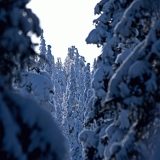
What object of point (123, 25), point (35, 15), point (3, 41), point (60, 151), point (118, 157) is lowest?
point (60, 151)

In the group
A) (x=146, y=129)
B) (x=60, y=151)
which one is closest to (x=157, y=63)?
(x=146, y=129)

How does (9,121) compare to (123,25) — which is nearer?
(9,121)

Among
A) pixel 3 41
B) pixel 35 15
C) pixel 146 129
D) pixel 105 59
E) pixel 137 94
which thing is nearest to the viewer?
pixel 3 41

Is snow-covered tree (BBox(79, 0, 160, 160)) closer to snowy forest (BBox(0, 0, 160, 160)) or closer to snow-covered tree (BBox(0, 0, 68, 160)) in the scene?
snowy forest (BBox(0, 0, 160, 160))

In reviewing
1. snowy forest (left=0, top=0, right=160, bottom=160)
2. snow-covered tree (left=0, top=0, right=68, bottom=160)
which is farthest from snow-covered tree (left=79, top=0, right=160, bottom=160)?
snow-covered tree (left=0, top=0, right=68, bottom=160)

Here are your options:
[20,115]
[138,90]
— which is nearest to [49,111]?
[20,115]

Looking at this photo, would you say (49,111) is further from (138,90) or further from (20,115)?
(138,90)

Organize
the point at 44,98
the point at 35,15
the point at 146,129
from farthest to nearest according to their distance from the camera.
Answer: the point at 44,98 < the point at 146,129 < the point at 35,15

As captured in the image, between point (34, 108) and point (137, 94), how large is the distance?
2.28 m

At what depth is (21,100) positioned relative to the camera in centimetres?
539

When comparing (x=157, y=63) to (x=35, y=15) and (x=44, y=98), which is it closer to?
(x=35, y=15)

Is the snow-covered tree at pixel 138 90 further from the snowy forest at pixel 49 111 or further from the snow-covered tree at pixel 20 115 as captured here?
the snow-covered tree at pixel 20 115

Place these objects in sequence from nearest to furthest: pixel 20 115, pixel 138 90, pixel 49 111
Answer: pixel 20 115
pixel 49 111
pixel 138 90

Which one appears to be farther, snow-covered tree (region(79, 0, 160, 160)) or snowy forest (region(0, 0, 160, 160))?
snow-covered tree (region(79, 0, 160, 160))
